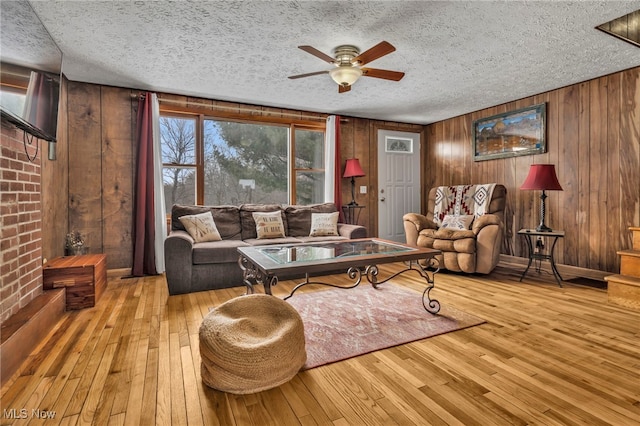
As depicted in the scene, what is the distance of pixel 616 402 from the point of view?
1468 millimetres

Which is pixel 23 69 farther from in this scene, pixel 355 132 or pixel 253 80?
pixel 355 132

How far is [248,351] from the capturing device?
1540 millimetres

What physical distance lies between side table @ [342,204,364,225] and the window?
1.51 ft

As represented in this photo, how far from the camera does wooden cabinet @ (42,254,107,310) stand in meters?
2.67

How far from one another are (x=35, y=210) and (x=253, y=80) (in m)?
2.37

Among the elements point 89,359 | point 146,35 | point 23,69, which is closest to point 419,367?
point 89,359

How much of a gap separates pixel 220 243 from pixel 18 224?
1691 mm

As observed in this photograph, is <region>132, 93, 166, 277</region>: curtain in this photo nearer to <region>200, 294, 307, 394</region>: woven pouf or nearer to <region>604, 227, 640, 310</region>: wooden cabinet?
<region>200, 294, 307, 394</region>: woven pouf

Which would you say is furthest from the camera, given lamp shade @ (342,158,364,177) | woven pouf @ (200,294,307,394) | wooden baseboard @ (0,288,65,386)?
lamp shade @ (342,158,364,177)

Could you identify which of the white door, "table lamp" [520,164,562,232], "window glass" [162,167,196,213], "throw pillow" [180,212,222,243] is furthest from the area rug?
the white door

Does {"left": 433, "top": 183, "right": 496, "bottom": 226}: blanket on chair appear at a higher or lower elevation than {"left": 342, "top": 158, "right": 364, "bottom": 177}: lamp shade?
lower

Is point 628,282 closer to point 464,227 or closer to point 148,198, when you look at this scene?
point 464,227

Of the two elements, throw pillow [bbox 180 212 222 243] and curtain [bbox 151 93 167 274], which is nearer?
throw pillow [bbox 180 212 222 243]

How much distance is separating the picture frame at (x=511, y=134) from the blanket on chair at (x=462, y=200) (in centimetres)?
65
